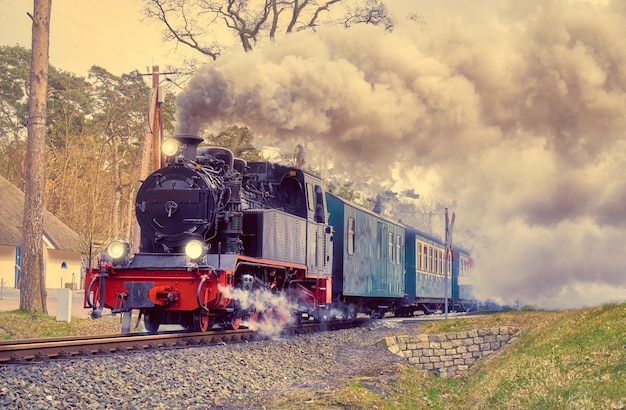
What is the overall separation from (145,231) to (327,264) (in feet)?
16.4

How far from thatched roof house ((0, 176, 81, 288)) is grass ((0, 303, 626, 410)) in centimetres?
3014

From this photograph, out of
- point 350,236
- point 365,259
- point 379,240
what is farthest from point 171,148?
point 379,240

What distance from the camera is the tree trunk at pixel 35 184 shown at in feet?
63.4

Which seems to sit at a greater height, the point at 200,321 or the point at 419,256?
the point at 419,256

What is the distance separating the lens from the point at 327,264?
17656 millimetres

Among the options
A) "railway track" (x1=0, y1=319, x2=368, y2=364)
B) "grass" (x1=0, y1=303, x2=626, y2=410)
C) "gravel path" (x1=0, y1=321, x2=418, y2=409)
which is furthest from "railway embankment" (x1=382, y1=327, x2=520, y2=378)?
"railway track" (x1=0, y1=319, x2=368, y2=364)

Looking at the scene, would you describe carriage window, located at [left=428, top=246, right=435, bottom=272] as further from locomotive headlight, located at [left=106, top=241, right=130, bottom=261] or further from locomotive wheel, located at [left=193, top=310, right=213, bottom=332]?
locomotive headlight, located at [left=106, top=241, right=130, bottom=261]

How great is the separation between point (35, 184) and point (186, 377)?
11528 millimetres

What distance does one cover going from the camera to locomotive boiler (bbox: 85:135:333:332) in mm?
12734

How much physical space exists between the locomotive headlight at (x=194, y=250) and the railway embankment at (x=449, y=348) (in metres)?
4.34

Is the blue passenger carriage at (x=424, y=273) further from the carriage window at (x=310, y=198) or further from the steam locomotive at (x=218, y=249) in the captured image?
the steam locomotive at (x=218, y=249)

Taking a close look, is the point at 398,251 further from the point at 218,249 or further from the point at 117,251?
the point at 117,251

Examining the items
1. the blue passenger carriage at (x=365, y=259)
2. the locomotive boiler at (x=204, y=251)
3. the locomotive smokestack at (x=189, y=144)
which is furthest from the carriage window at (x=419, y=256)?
the locomotive smokestack at (x=189, y=144)

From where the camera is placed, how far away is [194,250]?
41.7 feet
